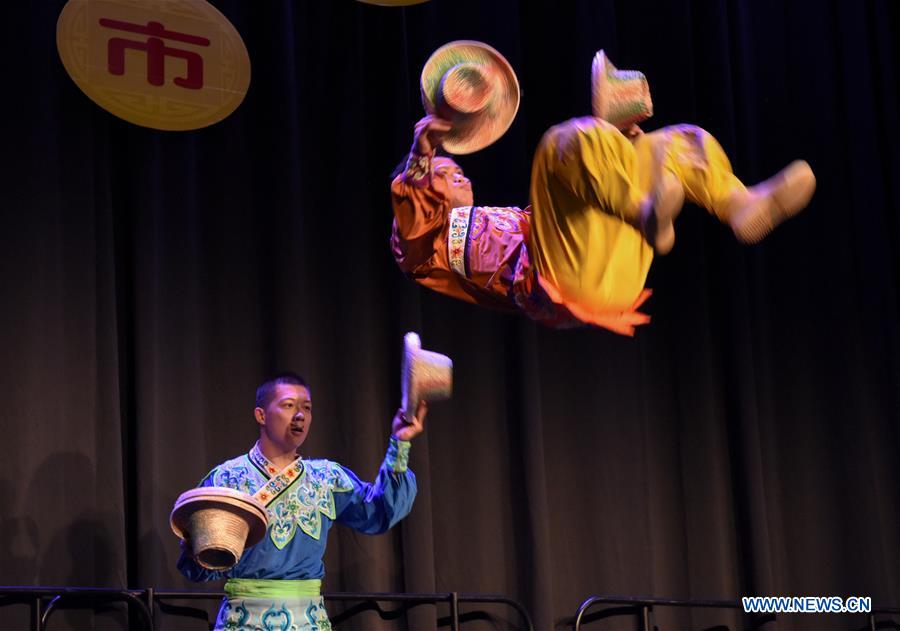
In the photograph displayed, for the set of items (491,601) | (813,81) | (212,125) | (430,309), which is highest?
(813,81)

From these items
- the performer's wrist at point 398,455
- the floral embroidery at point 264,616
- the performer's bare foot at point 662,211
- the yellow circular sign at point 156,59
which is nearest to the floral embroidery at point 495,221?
the performer's bare foot at point 662,211

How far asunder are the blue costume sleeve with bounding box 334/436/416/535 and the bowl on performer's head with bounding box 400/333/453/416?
31 centimetres

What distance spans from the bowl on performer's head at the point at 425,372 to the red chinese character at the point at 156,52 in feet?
4.41

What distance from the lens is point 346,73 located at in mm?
4406

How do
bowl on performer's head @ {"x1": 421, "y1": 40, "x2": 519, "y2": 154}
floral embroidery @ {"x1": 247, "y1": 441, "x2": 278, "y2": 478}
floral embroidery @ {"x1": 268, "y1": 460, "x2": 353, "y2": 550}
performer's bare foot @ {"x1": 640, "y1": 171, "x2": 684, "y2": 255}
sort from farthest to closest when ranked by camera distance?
floral embroidery @ {"x1": 247, "y1": 441, "x2": 278, "y2": 478} → floral embroidery @ {"x1": 268, "y1": 460, "x2": 353, "y2": 550} → bowl on performer's head @ {"x1": 421, "y1": 40, "x2": 519, "y2": 154} → performer's bare foot @ {"x1": 640, "y1": 171, "x2": 684, "y2": 255}

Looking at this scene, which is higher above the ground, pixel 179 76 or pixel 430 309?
pixel 179 76

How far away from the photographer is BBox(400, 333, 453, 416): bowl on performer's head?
3.03m

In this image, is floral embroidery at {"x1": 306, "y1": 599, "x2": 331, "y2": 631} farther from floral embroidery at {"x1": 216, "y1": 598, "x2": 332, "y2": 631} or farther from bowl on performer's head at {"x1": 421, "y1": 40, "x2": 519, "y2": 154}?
bowl on performer's head at {"x1": 421, "y1": 40, "x2": 519, "y2": 154}

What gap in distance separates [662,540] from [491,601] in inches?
35.9

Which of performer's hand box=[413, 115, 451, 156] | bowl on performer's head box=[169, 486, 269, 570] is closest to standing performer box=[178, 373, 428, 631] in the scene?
bowl on performer's head box=[169, 486, 269, 570]

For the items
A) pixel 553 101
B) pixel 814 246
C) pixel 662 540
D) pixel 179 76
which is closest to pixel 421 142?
pixel 179 76

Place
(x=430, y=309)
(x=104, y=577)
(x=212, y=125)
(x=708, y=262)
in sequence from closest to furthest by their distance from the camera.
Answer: (x=104, y=577)
(x=212, y=125)
(x=430, y=309)
(x=708, y=262)

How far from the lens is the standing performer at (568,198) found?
2664mm

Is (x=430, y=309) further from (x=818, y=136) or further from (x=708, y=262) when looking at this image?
(x=818, y=136)
